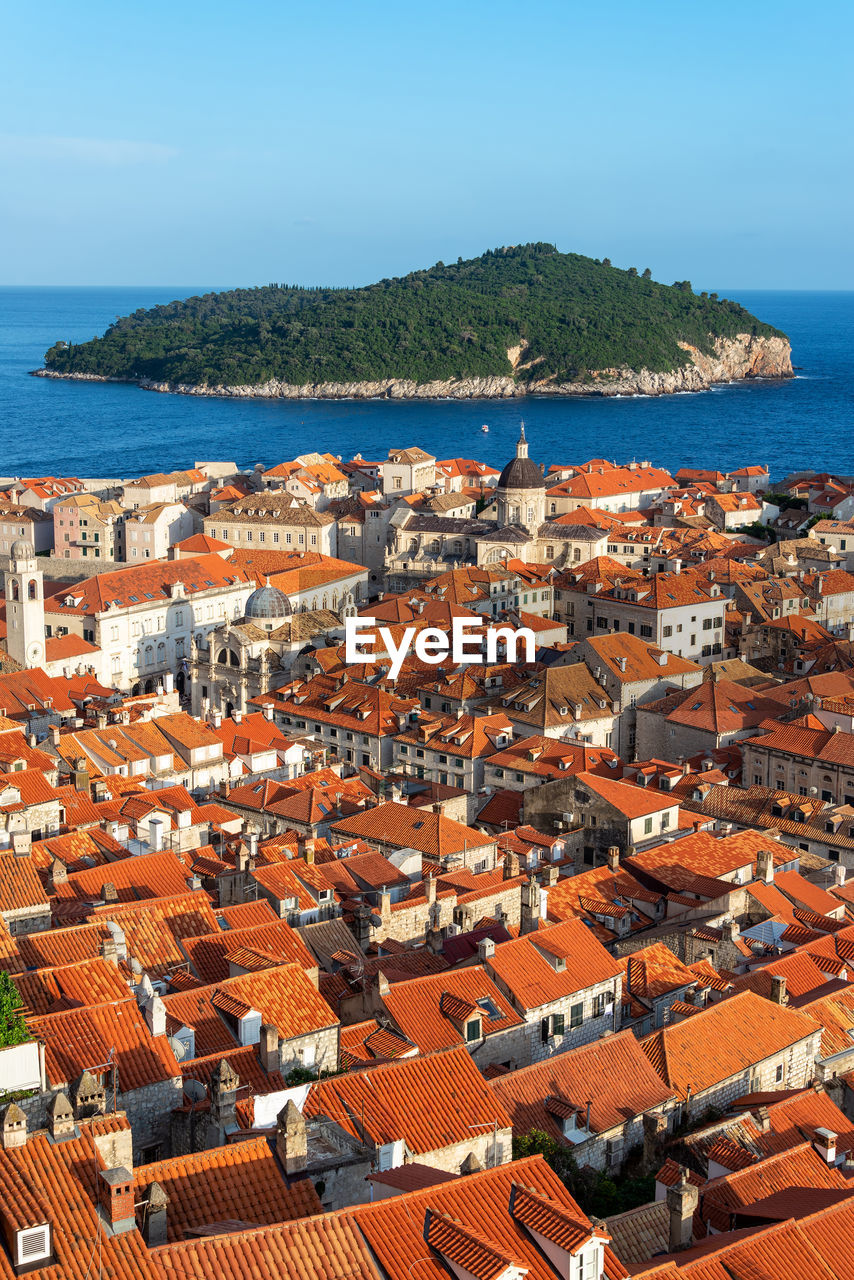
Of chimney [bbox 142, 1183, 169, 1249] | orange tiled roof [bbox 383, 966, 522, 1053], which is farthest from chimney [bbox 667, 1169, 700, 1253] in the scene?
chimney [bbox 142, 1183, 169, 1249]

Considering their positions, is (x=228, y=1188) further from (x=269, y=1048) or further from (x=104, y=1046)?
(x=269, y=1048)

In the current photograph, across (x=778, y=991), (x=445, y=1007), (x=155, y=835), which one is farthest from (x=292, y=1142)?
(x=155, y=835)

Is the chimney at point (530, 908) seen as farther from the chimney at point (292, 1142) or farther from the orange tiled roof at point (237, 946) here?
the chimney at point (292, 1142)

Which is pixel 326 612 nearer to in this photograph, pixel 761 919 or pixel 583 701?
pixel 583 701

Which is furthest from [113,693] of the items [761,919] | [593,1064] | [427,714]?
[593,1064]

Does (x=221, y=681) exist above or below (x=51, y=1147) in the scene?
below

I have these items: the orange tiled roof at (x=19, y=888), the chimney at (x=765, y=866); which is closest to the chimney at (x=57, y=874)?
the orange tiled roof at (x=19, y=888)
